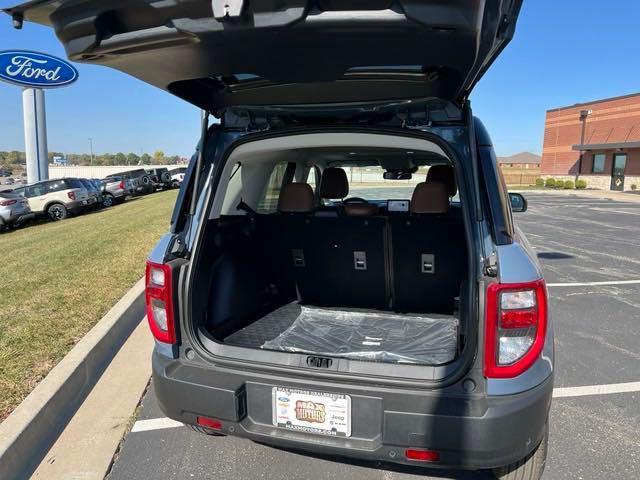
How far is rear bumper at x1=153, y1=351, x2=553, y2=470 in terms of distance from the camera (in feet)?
5.85

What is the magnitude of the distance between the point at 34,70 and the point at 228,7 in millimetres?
20975

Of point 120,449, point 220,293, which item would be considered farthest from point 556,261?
point 120,449

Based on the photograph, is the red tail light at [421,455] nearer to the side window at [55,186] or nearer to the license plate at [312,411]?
the license plate at [312,411]

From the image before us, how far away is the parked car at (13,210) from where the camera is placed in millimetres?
16156

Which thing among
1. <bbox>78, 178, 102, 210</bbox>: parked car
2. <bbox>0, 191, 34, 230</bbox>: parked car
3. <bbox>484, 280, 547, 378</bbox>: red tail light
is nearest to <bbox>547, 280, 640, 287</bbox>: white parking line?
<bbox>484, 280, 547, 378</bbox>: red tail light

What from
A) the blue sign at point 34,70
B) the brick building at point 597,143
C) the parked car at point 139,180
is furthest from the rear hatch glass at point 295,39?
the brick building at point 597,143

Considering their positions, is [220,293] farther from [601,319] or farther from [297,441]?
[601,319]

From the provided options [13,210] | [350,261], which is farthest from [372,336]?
[13,210]

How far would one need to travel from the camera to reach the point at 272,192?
12.8 ft

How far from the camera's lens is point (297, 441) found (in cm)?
201

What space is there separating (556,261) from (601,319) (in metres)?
3.42

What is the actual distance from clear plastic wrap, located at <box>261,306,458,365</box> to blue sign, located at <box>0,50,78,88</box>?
1956 centimetres

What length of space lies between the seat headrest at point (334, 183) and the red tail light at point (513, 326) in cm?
251

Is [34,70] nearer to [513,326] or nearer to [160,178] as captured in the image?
[160,178]
